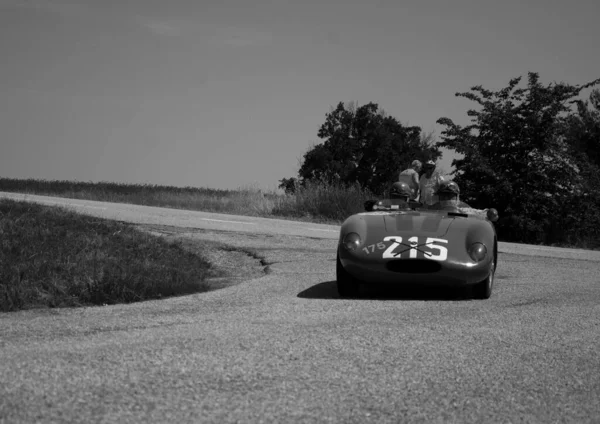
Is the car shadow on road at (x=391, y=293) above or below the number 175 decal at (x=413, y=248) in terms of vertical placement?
below

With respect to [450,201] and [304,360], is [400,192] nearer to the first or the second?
[450,201]

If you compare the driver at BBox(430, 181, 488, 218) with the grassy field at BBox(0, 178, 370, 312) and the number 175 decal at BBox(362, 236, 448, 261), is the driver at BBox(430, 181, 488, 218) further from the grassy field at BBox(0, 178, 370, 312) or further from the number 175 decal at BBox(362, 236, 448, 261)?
the grassy field at BBox(0, 178, 370, 312)

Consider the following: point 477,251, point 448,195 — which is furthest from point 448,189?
point 477,251

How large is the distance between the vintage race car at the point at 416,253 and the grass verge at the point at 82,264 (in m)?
1.81

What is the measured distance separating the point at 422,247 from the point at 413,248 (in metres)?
0.09

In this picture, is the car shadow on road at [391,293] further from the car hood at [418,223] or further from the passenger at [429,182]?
the passenger at [429,182]

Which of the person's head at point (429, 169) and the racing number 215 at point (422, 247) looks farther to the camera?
the person's head at point (429, 169)

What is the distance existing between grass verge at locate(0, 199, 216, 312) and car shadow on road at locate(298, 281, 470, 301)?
133cm

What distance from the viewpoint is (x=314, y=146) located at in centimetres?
5088

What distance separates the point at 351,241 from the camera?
8547mm

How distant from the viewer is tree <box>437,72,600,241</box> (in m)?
26.9

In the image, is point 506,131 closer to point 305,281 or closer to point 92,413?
point 305,281

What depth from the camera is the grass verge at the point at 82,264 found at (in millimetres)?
8094

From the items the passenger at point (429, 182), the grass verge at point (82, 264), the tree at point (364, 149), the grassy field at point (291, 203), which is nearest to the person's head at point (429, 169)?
the passenger at point (429, 182)
